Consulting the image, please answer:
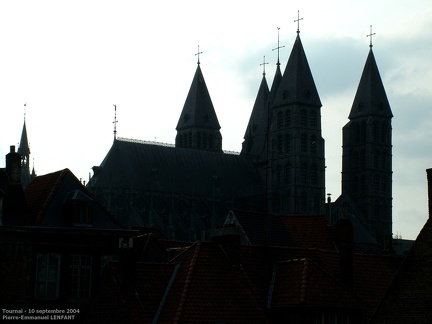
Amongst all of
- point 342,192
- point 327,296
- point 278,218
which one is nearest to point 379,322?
point 327,296

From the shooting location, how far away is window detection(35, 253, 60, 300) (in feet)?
131

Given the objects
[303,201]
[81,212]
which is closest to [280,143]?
[303,201]

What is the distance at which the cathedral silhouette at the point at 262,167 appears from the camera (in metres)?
117

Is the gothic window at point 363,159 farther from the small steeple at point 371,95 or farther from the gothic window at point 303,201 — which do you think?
the gothic window at point 303,201

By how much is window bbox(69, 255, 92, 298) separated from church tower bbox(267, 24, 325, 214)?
82282 millimetres

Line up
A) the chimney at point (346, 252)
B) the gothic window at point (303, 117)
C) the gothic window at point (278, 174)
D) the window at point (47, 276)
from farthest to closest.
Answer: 1. the gothic window at point (278, 174)
2. the gothic window at point (303, 117)
3. the window at point (47, 276)
4. the chimney at point (346, 252)

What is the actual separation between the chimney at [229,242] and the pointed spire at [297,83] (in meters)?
90.0

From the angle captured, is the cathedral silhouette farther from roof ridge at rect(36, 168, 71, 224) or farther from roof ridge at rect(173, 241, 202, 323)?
roof ridge at rect(173, 241, 202, 323)

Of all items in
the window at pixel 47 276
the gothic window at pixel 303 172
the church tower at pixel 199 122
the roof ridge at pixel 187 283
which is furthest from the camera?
the church tower at pixel 199 122

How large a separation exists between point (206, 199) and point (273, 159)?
9.84 meters

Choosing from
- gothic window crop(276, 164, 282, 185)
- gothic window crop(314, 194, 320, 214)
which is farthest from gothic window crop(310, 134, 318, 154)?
gothic window crop(314, 194, 320, 214)

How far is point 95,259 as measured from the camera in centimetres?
4131

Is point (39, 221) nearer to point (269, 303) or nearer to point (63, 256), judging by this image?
point (63, 256)

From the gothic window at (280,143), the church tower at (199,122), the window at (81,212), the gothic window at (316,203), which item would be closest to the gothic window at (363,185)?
the gothic window at (316,203)
